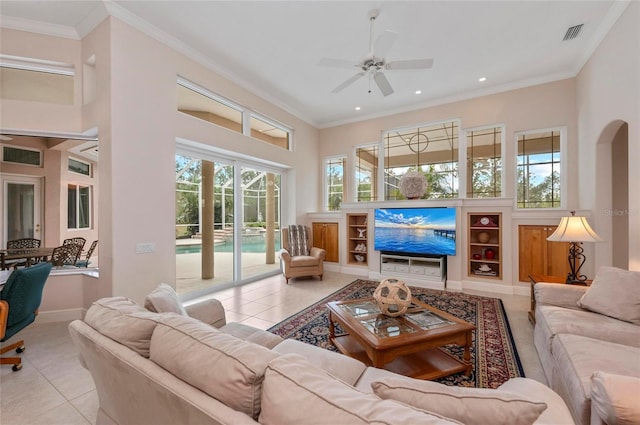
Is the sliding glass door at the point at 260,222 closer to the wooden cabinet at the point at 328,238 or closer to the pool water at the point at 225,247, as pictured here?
the pool water at the point at 225,247

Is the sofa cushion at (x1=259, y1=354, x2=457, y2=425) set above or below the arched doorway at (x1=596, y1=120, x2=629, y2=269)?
below

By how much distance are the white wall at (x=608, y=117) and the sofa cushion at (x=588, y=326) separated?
1.16m

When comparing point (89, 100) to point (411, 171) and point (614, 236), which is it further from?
point (614, 236)

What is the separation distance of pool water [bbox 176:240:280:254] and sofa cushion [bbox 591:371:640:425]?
4501 mm

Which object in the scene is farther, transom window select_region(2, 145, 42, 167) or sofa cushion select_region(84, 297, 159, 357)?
→ transom window select_region(2, 145, 42, 167)

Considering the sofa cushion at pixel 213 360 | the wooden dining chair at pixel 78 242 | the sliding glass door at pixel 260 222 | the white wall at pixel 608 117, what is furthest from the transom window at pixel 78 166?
the white wall at pixel 608 117

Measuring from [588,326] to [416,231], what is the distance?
3.09 meters

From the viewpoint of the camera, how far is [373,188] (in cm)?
617

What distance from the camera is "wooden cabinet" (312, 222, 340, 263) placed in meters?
6.25

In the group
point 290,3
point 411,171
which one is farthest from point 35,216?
point 411,171

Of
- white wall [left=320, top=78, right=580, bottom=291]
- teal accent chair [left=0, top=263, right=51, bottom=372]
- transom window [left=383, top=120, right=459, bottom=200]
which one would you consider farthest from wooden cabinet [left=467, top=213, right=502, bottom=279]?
teal accent chair [left=0, top=263, right=51, bottom=372]

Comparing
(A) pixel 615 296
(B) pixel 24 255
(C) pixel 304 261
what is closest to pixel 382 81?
(A) pixel 615 296

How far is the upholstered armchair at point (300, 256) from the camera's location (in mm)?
5121

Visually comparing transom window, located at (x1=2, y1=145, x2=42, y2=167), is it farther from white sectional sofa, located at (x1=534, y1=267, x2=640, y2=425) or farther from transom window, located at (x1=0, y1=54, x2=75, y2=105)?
white sectional sofa, located at (x1=534, y1=267, x2=640, y2=425)
